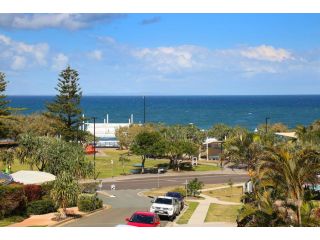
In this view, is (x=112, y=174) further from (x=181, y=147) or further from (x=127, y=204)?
(x=127, y=204)

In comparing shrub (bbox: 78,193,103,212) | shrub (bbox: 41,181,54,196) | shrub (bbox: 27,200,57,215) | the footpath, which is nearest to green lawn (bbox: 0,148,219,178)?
the footpath

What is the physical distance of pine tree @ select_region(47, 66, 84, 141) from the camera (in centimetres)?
6078

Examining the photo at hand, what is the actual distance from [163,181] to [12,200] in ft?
74.9

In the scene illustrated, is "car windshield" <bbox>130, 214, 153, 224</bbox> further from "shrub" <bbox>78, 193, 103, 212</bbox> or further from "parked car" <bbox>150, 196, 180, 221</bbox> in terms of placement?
"shrub" <bbox>78, 193, 103, 212</bbox>

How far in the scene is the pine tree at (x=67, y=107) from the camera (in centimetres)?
6078

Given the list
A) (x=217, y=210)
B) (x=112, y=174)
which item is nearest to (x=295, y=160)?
(x=217, y=210)

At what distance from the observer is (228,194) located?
40.2 metres

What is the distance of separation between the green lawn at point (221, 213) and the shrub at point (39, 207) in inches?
345

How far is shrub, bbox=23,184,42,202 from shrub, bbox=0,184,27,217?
6.59ft

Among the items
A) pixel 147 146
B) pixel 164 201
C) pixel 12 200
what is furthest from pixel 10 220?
pixel 147 146

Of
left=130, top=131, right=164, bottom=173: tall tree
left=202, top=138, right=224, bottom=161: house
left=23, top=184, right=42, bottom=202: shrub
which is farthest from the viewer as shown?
left=202, top=138, right=224, bottom=161: house

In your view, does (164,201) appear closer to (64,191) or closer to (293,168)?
(64,191)

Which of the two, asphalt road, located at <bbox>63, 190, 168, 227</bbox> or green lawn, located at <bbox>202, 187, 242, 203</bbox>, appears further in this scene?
green lawn, located at <bbox>202, 187, 242, 203</bbox>
